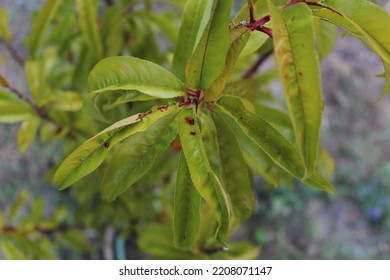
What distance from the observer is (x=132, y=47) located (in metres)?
1.33

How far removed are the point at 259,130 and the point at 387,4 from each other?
1.66ft

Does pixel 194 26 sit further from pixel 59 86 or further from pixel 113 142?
pixel 59 86

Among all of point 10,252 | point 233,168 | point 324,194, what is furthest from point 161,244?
point 324,194

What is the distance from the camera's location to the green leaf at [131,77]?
2.10ft

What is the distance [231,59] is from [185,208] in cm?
23

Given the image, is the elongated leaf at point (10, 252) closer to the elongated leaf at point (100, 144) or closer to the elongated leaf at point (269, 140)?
the elongated leaf at point (100, 144)

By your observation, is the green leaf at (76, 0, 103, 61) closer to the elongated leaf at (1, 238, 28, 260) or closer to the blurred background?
the elongated leaf at (1, 238, 28, 260)

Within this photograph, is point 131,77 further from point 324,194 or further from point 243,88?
point 324,194

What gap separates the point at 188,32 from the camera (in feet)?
2.48

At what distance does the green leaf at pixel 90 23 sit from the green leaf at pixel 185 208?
574 millimetres

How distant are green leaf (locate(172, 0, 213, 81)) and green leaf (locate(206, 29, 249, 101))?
0.08 m

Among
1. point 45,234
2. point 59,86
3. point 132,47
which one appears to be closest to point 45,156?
point 45,234

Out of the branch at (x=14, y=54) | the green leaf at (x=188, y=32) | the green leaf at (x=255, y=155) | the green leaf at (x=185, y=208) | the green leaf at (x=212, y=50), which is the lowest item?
the green leaf at (x=185, y=208)

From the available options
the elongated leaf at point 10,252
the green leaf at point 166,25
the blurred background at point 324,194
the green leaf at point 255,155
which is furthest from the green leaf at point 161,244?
the blurred background at point 324,194
